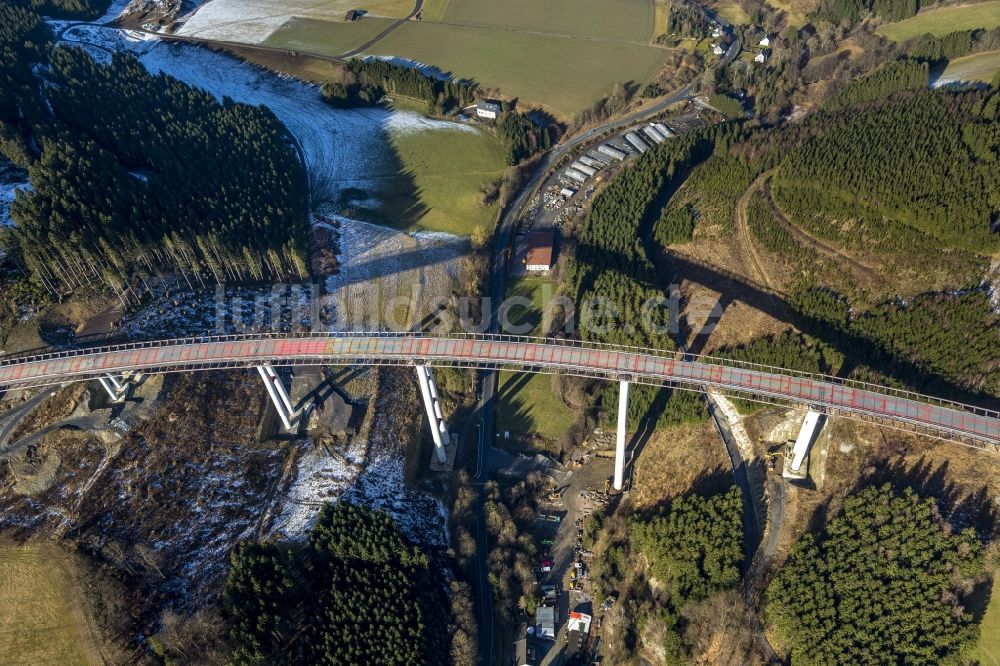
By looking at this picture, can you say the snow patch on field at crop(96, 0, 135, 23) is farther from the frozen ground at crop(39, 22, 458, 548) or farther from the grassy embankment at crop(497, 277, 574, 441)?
the grassy embankment at crop(497, 277, 574, 441)

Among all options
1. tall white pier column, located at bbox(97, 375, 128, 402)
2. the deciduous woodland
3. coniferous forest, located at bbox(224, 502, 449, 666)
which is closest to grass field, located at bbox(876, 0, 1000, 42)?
the deciduous woodland

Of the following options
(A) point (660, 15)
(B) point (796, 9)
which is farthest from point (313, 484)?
(B) point (796, 9)

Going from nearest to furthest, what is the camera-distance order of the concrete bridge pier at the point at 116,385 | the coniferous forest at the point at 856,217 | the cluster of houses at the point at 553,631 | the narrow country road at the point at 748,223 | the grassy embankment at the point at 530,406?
1. the cluster of houses at the point at 553,631
2. the concrete bridge pier at the point at 116,385
3. the coniferous forest at the point at 856,217
4. the grassy embankment at the point at 530,406
5. the narrow country road at the point at 748,223

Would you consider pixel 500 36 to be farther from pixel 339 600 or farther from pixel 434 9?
pixel 339 600

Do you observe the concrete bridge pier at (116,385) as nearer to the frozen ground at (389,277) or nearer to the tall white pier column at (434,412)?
the frozen ground at (389,277)

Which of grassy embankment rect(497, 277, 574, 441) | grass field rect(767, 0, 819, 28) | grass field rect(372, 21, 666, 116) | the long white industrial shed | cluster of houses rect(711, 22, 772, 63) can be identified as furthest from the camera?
grass field rect(767, 0, 819, 28)

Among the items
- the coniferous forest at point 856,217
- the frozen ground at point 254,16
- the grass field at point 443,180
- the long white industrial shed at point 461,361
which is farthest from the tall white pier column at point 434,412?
the frozen ground at point 254,16
